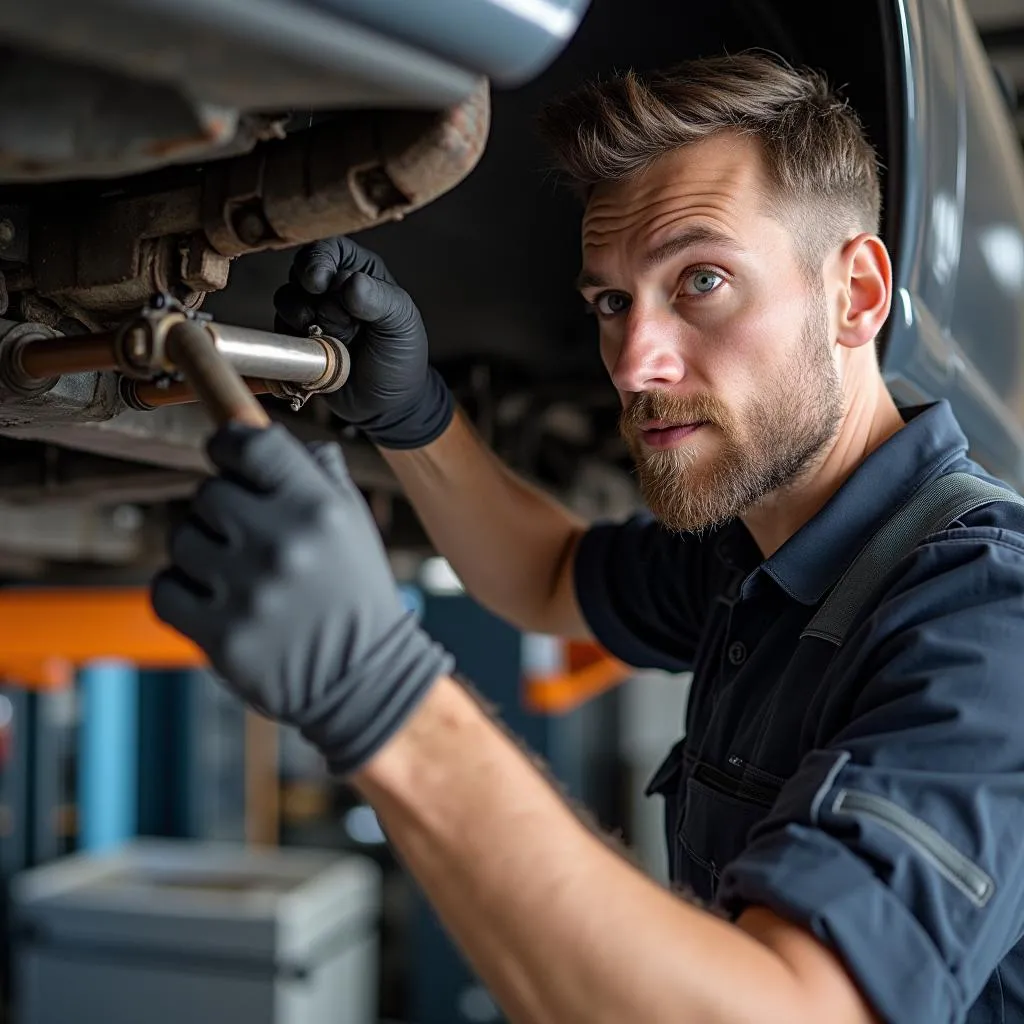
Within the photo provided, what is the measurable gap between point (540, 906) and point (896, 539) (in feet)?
1.36

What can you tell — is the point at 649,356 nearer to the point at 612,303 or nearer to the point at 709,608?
the point at 612,303

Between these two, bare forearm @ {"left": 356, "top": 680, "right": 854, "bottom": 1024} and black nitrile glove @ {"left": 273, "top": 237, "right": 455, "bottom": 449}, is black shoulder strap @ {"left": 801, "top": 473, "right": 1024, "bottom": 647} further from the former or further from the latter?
black nitrile glove @ {"left": 273, "top": 237, "right": 455, "bottom": 449}

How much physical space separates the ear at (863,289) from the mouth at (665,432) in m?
0.16

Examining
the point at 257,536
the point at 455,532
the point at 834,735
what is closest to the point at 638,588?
the point at 455,532

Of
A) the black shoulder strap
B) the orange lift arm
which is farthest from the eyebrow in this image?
the orange lift arm

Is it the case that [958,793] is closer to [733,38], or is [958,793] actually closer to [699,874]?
[699,874]

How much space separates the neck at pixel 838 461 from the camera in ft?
2.98

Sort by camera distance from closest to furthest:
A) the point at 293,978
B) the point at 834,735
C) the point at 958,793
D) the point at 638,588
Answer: the point at 958,793 → the point at 834,735 → the point at 638,588 → the point at 293,978

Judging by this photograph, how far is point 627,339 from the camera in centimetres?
84

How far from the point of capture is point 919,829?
564 mm

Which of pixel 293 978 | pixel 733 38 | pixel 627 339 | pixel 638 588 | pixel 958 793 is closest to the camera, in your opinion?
pixel 958 793

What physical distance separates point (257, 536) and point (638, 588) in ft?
2.37

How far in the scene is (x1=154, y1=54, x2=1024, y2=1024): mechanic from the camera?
0.50 metres

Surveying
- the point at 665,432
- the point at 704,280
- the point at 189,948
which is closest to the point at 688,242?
the point at 704,280
